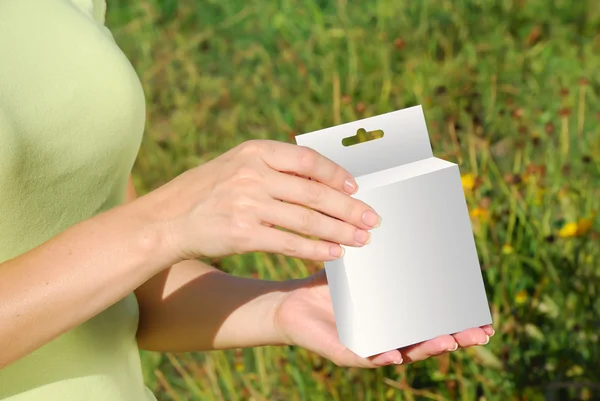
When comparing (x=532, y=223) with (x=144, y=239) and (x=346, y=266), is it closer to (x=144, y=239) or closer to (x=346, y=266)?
(x=346, y=266)

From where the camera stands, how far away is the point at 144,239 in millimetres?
1123

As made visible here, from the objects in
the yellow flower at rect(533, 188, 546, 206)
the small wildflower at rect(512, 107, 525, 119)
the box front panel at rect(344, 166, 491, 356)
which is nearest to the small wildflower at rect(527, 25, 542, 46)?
the small wildflower at rect(512, 107, 525, 119)

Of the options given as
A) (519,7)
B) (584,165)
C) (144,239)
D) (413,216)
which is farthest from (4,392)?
(519,7)

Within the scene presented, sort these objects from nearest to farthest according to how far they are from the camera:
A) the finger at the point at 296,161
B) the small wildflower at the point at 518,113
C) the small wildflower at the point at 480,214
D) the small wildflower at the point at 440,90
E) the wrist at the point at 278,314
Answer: the finger at the point at 296,161 < the wrist at the point at 278,314 < the small wildflower at the point at 480,214 < the small wildflower at the point at 518,113 < the small wildflower at the point at 440,90

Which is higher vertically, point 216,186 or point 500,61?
point 216,186

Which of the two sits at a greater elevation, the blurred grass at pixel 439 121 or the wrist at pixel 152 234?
the wrist at pixel 152 234

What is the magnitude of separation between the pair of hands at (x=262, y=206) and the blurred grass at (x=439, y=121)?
39.6 inches

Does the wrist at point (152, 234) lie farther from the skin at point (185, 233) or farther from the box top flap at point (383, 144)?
the box top flap at point (383, 144)

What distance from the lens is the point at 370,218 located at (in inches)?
45.9

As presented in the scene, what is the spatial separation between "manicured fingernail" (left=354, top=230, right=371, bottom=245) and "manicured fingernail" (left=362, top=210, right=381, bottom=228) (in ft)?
0.04

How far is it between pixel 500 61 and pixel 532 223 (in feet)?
3.83

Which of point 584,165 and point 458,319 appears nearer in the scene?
point 458,319

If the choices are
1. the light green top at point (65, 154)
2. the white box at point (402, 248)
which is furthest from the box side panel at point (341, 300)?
the light green top at point (65, 154)

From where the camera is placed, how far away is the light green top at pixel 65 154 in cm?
128
